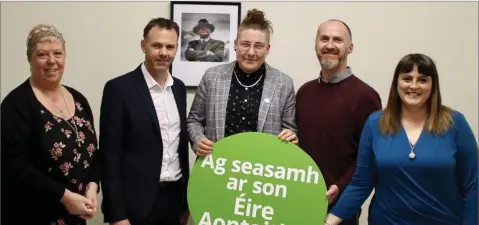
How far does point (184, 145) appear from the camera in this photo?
87.6 inches

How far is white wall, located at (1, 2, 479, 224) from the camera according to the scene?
9.79 ft

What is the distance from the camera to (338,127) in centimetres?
213

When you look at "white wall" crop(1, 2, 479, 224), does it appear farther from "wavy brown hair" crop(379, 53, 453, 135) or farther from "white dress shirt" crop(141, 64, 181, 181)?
"wavy brown hair" crop(379, 53, 453, 135)

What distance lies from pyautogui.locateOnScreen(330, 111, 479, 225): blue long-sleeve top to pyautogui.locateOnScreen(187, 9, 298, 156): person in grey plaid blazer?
42 cm

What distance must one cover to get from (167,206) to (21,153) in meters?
0.66

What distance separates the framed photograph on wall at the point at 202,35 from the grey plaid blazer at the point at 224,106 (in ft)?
2.44

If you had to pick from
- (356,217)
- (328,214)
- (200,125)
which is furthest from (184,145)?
(356,217)

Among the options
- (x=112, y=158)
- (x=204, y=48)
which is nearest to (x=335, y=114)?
(x=112, y=158)

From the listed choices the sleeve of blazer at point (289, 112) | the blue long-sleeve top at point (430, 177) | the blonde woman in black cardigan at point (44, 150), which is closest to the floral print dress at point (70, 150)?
the blonde woman in black cardigan at point (44, 150)

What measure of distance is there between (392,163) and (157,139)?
39.0 inches

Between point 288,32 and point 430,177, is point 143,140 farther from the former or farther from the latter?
point 288,32

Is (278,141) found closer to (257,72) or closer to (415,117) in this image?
(257,72)

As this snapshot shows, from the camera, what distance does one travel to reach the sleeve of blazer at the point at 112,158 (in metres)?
2.01

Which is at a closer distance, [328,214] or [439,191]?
[439,191]
